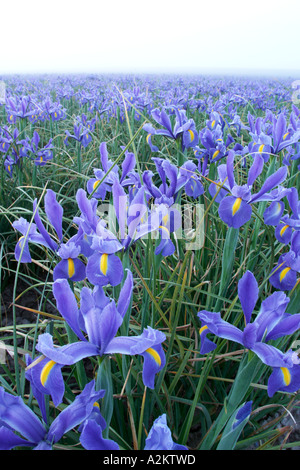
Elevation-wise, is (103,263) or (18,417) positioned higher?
(103,263)

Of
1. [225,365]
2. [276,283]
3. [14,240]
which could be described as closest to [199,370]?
[225,365]

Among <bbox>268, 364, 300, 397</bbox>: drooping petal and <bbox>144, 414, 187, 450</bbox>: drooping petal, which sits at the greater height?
<bbox>144, 414, 187, 450</bbox>: drooping petal

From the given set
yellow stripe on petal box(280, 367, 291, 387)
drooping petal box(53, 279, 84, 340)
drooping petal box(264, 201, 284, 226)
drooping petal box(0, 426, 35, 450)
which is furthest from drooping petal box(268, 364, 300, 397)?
drooping petal box(264, 201, 284, 226)

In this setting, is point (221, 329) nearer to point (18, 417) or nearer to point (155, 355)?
point (155, 355)

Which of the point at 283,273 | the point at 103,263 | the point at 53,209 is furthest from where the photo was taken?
the point at 283,273

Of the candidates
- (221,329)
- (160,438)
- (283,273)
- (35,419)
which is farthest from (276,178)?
(35,419)

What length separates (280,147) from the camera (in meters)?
2.32

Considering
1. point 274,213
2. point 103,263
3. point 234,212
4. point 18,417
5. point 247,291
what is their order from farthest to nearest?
1. point 274,213
2. point 234,212
3. point 103,263
4. point 247,291
5. point 18,417

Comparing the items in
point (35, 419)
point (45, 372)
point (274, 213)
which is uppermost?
point (274, 213)

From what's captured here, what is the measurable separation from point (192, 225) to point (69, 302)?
2104 mm

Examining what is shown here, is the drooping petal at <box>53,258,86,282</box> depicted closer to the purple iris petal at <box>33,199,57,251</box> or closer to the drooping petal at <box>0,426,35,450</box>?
the purple iris petal at <box>33,199,57,251</box>

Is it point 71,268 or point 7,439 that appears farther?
point 71,268

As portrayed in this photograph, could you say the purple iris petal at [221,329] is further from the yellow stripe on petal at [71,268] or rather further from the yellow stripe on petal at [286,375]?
the yellow stripe on petal at [71,268]

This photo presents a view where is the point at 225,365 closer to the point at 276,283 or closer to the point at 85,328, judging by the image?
the point at 276,283
